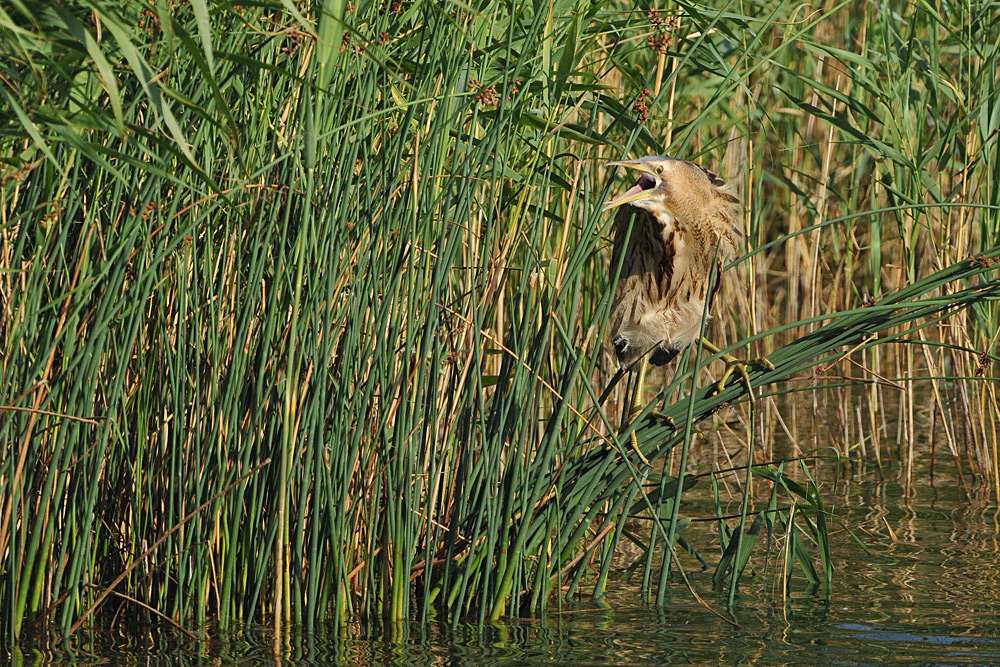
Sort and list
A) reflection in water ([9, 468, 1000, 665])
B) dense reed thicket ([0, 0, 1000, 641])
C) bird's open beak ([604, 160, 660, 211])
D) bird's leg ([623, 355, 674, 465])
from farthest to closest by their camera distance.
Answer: bird's open beak ([604, 160, 660, 211]) < bird's leg ([623, 355, 674, 465]) < reflection in water ([9, 468, 1000, 665]) < dense reed thicket ([0, 0, 1000, 641])

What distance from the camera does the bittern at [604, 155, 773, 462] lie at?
269cm

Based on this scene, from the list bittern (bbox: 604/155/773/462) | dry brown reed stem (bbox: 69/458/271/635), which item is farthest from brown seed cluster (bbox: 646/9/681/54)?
dry brown reed stem (bbox: 69/458/271/635)

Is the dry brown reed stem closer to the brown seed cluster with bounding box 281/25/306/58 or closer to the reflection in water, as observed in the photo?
the reflection in water

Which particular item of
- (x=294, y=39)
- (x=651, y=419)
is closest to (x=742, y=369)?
(x=651, y=419)

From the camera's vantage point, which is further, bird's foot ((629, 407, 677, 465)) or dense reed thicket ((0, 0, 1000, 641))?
bird's foot ((629, 407, 677, 465))

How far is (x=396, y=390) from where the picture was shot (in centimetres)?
253

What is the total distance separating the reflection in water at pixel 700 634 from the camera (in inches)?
90.8

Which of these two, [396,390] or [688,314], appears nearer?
[396,390]

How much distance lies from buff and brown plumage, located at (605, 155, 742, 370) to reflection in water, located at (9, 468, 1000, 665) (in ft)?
1.98

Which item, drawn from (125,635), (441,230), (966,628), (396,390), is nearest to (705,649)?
(966,628)

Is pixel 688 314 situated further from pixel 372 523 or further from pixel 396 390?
pixel 372 523

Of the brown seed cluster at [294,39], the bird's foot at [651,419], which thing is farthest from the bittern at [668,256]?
the brown seed cluster at [294,39]

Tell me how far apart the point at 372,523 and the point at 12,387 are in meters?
0.72

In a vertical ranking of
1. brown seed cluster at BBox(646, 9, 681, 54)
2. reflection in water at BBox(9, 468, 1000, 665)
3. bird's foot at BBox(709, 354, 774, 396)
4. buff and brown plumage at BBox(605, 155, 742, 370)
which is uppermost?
brown seed cluster at BBox(646, 9, 681, 54)
